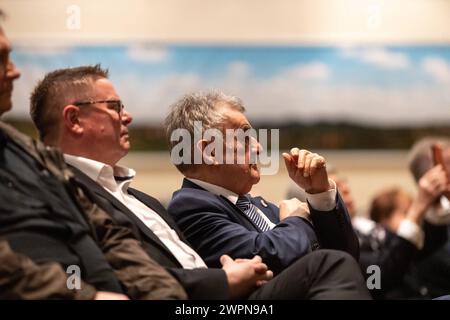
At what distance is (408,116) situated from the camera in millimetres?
5816

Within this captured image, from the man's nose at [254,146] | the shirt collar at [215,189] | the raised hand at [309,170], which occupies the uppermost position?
the man's nose at [254,146]

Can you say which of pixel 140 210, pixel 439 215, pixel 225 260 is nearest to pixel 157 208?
pixel 140 210

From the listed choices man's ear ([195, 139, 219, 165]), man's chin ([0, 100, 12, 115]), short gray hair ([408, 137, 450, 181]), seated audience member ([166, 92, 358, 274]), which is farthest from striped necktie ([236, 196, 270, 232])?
short gray hair ([408, 137, 450, 181])

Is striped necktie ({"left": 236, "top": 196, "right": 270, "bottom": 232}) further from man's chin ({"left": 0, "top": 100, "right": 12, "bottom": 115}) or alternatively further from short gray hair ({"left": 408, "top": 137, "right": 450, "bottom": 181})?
short gray hair ({"left": 408, "top": 137, "right": 450, "bottom": 181})

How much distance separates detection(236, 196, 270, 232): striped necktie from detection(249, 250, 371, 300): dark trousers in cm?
52

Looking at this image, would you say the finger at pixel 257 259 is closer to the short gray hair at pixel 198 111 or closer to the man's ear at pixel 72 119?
the short gray hair at pixel 198 111

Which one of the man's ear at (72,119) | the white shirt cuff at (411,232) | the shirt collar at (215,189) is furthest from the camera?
the white shirt cuff at (411,232)

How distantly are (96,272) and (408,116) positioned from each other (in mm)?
4674

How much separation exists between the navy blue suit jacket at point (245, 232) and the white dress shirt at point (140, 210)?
102 millimetres

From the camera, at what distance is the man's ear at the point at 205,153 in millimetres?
2197

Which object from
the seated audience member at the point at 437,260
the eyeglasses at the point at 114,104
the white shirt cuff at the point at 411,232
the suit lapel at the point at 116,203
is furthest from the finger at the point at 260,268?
the seated audience member at the point at 437,260

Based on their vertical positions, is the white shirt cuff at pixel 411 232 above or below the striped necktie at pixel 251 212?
below

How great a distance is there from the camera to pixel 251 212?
7.38ft

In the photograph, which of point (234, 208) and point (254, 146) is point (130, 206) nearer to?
point (234, 208)
